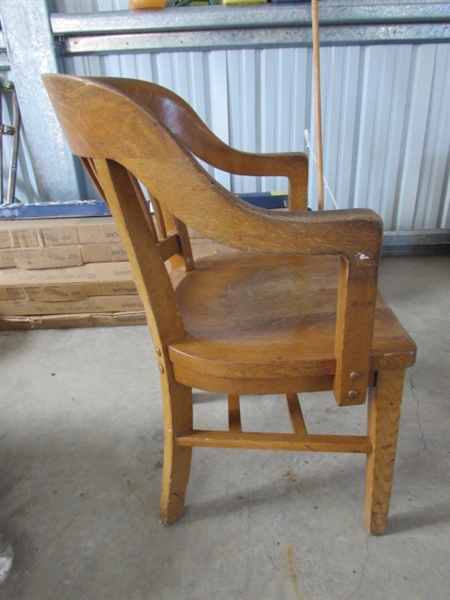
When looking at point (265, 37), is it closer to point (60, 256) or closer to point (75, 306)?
point (60, 256)

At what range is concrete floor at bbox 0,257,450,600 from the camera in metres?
0.85

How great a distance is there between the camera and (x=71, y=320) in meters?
1.87

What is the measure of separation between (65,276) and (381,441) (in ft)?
4.71

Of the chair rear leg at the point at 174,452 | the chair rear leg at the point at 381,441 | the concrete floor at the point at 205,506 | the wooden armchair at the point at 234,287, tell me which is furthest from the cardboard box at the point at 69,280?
the chair rear leg at the point at 381,441

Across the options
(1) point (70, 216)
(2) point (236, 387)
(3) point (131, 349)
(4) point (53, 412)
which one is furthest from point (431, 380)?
(1) point (70, 216)

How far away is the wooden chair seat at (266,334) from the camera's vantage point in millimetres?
686

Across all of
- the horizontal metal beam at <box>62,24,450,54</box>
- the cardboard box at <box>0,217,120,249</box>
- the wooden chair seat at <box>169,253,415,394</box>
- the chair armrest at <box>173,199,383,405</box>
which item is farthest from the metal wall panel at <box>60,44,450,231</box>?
the chair armrest at <box>173,199,383,405</box>

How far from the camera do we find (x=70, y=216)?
1.85 m

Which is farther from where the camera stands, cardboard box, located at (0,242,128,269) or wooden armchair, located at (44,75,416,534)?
cardboard box, located at (0,242,128,269)

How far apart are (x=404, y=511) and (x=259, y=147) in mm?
1793

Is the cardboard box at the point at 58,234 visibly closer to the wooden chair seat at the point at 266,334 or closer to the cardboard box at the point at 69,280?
the cardboard box at the point at 69,280

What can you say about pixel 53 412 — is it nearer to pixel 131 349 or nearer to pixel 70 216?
pixel 131 349

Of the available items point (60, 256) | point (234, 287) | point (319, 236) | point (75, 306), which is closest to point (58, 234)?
point (60, 256)

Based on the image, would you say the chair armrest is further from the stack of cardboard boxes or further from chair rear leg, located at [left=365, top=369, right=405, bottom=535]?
the stack of cardboard boxes
